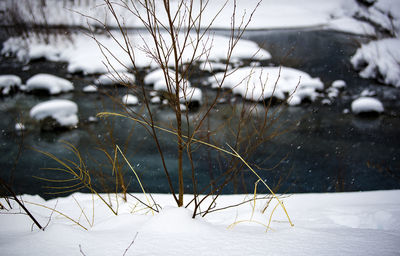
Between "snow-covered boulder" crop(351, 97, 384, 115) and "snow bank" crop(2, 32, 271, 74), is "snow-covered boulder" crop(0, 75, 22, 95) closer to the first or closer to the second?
"snow bank" crop(2, 32, 271, 74)

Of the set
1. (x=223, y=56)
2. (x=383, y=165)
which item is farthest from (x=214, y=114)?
(x=223, y=56)

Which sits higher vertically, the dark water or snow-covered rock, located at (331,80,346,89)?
snow-covered rock, located at (331,80,346,89)

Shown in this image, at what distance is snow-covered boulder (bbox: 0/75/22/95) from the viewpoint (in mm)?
6551

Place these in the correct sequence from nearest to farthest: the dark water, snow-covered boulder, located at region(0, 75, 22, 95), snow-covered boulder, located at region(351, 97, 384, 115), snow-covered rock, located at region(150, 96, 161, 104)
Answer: the dark water → snow-covered boulder, located at region(351, 97, 384, 115) → snow-covered rock, located at region(150, 96, 161, 104) → snow-covered boulder, located at region(0, 75, 22, 95)

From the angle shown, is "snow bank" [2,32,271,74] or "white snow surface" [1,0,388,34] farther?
"white snow surface" [1,0,388,34]

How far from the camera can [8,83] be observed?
262 inches

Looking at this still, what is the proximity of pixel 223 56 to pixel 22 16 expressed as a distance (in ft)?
24.4

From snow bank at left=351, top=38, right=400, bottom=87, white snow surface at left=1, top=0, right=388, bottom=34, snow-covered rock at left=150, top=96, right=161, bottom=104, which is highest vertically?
white snow surface at left=1, top=0, right=388, bottom=34

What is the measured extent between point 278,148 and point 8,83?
6.53 m

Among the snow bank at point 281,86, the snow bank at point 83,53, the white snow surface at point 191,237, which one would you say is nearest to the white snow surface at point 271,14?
the snow bank at point 83,53

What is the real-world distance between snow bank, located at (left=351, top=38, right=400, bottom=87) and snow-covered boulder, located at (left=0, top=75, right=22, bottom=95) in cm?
910

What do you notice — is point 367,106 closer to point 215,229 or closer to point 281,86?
point 281,86

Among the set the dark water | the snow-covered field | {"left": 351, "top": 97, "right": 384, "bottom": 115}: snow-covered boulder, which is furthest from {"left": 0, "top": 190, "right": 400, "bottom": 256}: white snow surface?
{"left": 351, "top": 97, "right": 384, "bottom": 115}: snow-covered boulder

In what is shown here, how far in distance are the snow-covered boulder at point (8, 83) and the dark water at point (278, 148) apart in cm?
30
